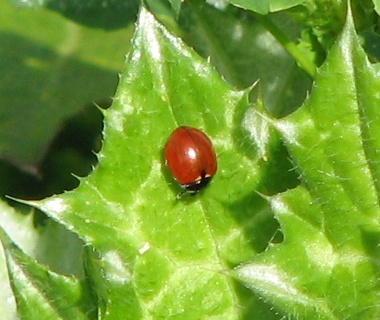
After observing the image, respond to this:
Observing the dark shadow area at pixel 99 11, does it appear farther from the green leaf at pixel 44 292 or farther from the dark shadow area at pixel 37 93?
the green leaf at pixel 44 292

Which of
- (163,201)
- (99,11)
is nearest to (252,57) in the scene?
(99,11)

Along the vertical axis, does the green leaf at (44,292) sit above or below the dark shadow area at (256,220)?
below

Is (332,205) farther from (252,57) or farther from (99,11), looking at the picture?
(99,11)

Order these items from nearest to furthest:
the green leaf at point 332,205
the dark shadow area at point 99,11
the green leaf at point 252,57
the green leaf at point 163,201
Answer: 1. the green leaf at point 332,205
2. the green leaf at point 163,201
3. the green leaf at point 252,57
4. the dark shadow area at point 99,11

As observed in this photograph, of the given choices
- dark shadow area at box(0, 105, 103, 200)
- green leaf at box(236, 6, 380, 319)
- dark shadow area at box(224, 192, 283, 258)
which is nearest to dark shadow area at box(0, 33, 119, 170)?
dark shadow area at box(0, 105, 103, 200)

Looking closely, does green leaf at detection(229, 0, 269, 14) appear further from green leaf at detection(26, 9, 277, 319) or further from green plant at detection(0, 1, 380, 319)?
green leaf at detection(26, 9, 277, 319)

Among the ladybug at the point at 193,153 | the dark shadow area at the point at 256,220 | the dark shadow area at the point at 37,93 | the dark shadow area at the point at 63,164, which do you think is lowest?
the dark shadow area at the point at 63,164

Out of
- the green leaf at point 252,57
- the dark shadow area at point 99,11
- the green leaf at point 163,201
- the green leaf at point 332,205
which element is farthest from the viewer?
the dark shadow area at point 99,11

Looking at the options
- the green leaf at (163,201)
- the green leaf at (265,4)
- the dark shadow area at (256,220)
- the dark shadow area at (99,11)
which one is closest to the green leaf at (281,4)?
the green leaf at (265,4)
